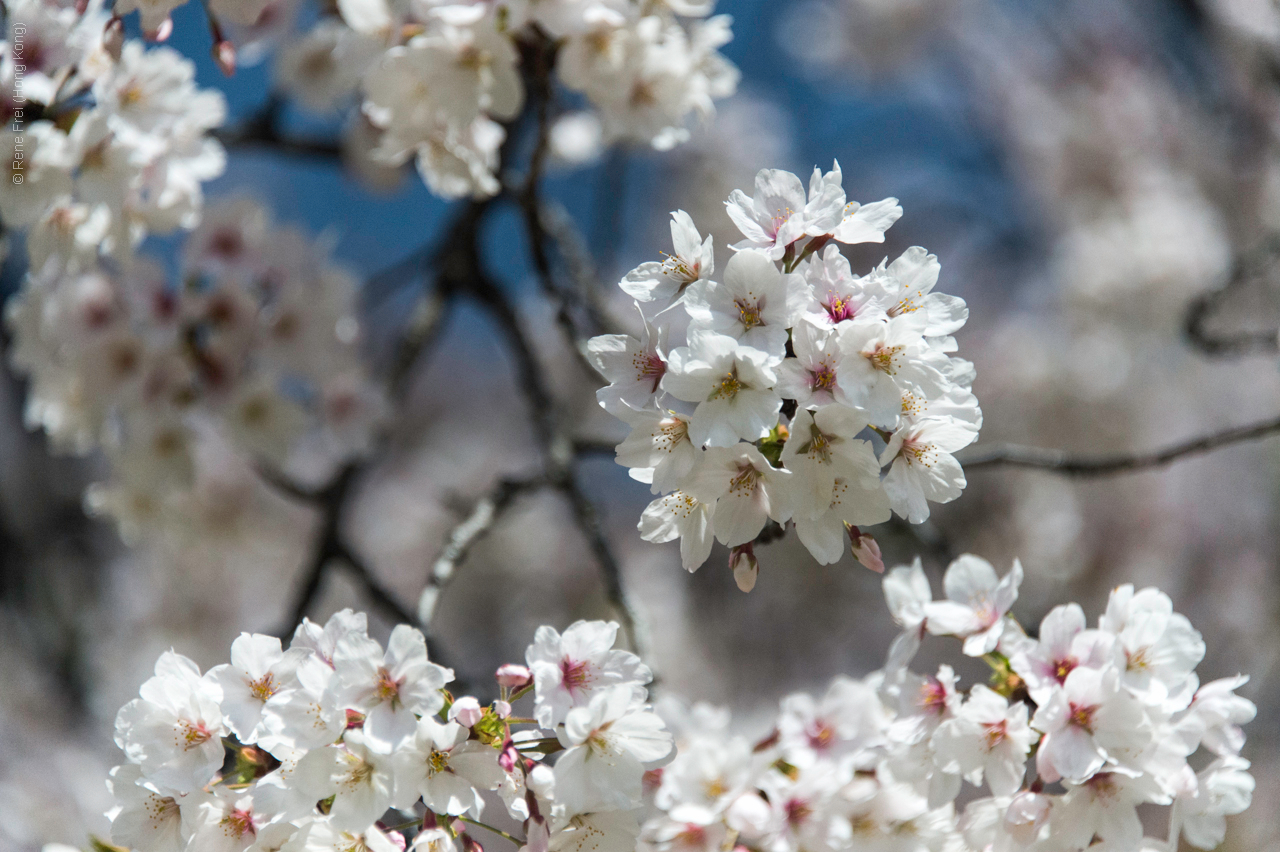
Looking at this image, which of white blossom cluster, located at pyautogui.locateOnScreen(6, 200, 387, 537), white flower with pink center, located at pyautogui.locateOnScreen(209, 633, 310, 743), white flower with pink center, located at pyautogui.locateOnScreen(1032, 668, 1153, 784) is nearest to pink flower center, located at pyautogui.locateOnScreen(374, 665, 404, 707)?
white flower with pink center, located at pyautogui.locateOnScreen(209, 633, 310, 743)

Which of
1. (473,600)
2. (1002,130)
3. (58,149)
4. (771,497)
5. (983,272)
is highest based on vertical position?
(58,149)

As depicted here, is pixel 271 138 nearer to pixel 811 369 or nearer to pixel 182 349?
pixel 182 349

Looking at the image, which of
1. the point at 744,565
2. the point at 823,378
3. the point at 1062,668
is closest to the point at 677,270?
the point at 823,378

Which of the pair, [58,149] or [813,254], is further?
[58,149]

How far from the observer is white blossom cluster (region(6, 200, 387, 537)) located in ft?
7.70

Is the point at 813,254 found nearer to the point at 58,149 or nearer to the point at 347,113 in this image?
the point at 58,149

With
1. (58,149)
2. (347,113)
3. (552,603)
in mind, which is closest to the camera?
(58,149)

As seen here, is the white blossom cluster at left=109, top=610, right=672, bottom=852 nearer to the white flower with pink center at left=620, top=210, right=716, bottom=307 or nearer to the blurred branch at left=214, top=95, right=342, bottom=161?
the white flower with pink center at left=620, top=210, right=716, bottom=307

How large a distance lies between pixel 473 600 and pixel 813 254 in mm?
5354

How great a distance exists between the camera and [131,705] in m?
1.16

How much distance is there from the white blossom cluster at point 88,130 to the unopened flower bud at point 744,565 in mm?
1435

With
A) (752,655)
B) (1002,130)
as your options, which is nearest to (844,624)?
(752,655)

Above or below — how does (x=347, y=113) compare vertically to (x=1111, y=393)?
above

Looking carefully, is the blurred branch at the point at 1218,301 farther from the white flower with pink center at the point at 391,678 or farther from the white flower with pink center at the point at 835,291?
the white flower with pink center at the point at 391,678
